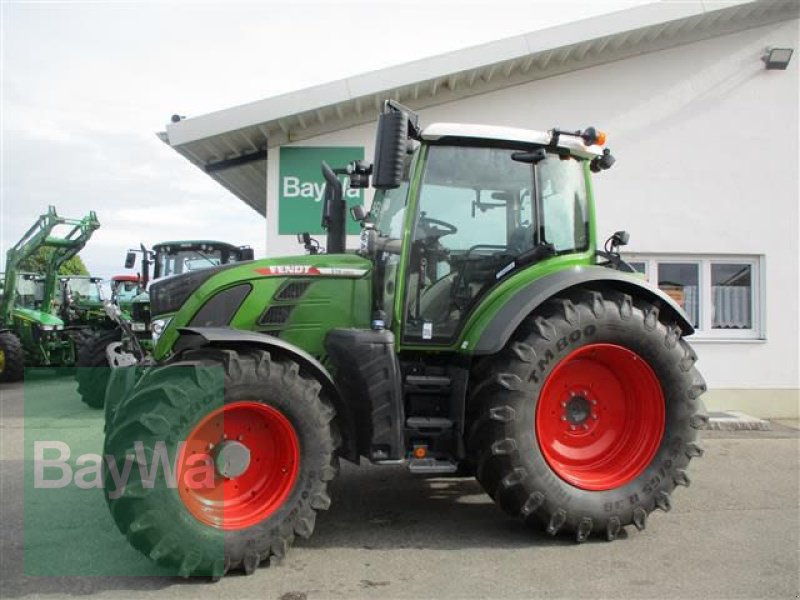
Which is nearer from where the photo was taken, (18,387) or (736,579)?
(736,579)

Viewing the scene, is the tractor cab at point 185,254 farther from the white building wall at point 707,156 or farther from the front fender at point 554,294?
the front fender at point 554,294

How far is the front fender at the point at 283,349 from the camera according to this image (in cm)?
371

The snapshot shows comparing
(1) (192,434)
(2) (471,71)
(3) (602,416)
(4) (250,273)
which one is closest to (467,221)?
(4) (250,273)

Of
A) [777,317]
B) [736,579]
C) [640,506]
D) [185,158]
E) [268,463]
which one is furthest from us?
[185,158]

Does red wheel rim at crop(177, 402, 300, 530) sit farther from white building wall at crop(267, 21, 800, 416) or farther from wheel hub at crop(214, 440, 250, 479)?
white building wall at crop(267, 21, 800, 416)

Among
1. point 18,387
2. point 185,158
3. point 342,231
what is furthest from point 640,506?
point 18,387

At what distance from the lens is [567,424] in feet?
14.4

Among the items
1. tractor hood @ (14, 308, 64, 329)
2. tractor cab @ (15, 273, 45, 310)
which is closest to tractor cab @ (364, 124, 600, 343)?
tractor hood @ (14, 308, 64, 329)

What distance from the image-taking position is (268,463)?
12.6 feet

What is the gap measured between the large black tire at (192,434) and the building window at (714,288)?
632 centimetres

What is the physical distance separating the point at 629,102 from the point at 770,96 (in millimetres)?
1842

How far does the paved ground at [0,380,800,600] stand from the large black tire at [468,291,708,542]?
21 centimetres

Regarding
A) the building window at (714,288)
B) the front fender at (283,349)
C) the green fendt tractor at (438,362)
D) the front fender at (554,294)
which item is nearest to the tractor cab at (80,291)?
the building window at (714,288)

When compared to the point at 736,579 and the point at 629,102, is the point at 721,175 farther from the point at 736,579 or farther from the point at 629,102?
the point at 736,579
